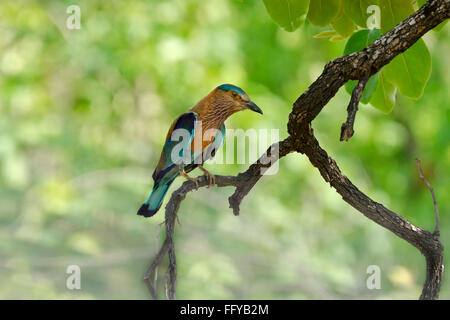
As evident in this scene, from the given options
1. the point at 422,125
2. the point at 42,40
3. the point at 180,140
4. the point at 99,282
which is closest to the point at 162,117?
the point at 42,40

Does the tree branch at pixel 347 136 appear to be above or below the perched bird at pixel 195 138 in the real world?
below

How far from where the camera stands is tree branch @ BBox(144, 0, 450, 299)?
129cm

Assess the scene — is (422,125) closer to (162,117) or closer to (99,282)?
(162,117)

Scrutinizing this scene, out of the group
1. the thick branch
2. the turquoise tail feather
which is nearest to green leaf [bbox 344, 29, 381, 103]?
the thick branch

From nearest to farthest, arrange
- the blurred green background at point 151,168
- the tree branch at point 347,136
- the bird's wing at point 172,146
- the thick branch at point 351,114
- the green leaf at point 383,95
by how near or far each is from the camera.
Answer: the thick branch at point 351,114
the tree branch at point 347,136
the green leaf at point 383,95
the bird's wing at point 172,146
the blurred green background at point 151,168

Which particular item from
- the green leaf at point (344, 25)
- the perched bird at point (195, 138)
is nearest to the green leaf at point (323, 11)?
the green leaf at point (344, 25)

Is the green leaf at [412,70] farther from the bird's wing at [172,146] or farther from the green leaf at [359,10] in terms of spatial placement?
the bird's wing at [172,146]

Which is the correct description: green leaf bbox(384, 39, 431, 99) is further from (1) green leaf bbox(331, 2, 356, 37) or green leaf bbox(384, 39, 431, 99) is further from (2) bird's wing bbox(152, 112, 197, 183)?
(2) bird's wing bbox(152, 112, 197, 183)

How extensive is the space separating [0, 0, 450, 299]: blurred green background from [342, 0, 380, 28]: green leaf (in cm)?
285

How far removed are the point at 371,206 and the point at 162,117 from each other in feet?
14.4

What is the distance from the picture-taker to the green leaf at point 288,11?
147 centimetres

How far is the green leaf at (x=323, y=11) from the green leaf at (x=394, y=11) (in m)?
0.12

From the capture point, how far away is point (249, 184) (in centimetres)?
164

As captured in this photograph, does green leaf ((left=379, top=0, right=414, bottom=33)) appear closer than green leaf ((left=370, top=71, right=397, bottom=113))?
Yes
